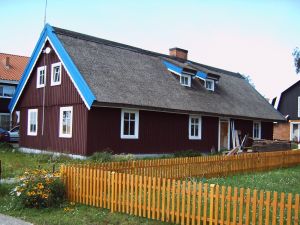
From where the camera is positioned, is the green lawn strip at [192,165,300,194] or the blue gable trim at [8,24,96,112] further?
the blue gable trim at [8,24,96,112]

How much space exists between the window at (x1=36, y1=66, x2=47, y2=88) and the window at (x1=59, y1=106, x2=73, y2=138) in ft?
9.64

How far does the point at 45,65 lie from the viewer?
24.1m

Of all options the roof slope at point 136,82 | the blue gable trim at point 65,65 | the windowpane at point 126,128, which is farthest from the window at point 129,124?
the blue gable trim at point 65,65

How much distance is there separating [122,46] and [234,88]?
427 inches

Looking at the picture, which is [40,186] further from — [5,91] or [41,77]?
[5,91]

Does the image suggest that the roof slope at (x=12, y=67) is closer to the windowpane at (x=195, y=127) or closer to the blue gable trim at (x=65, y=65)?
the blue gable trim at (x=65, y=65)

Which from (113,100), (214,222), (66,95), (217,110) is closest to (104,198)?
(214,222)

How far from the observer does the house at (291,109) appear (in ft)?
138

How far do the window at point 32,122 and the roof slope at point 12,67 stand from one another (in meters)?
14.6

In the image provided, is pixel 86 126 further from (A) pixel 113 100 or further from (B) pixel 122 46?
(B) pixel 122 46

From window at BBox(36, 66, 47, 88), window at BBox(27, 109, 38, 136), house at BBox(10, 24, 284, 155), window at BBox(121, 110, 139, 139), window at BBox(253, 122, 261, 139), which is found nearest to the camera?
house at BBox(10, 24, 284, 155)

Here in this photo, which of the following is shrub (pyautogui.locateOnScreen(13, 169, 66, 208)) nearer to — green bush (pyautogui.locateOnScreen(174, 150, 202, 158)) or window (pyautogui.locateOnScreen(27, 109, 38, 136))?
green bush (pyautogui.locateOnScreen(174, 150, 202, 158))

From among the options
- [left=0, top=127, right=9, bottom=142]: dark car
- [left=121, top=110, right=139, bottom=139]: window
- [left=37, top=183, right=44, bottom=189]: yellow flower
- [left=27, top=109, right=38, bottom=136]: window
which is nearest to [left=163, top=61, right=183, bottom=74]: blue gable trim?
[left=121, top=110, right=139, bottom=139]: window

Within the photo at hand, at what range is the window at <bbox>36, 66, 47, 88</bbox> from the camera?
2431cm
